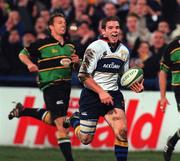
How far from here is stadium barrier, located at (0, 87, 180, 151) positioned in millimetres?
16219

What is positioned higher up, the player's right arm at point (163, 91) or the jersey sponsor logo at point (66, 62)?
the jersey sponsor logo at point (66, 62)

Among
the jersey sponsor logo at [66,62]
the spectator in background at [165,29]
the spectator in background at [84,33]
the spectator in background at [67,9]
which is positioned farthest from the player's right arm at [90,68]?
the spectator in background at [67,9]

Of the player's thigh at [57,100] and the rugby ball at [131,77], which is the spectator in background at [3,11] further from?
the rugby ball at [131,77]

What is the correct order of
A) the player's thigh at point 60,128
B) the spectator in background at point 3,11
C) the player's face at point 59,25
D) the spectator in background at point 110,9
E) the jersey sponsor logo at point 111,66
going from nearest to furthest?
1. the jersey sponsor logo at point 111,66
2. the player's thigh at point 60,128
3. the player's face at point 59,25
4. the spectator in background at point 110,9
5. the spectator in background at point 3,11

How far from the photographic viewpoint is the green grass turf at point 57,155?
47.3 ft

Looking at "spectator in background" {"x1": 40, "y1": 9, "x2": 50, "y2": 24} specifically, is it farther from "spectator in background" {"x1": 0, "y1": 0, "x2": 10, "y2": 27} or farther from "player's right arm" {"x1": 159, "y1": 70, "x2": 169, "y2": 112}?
"player's right arm" {"x1": 159, "y1": 70, "x2": 169, "y2": 112}

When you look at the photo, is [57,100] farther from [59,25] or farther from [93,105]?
[93,105]

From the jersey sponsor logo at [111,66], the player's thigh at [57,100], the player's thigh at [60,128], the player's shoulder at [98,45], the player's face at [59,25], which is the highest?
the player's shoulder at [98,45]

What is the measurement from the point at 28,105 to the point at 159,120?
2.41 m

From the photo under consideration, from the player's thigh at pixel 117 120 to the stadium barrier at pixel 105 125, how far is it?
14.2 feet

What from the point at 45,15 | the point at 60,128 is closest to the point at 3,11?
the point at 45,15

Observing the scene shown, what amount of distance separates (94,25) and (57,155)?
461 centimetres

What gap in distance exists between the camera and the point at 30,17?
19.3 metres

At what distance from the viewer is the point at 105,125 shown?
16.3 meters
